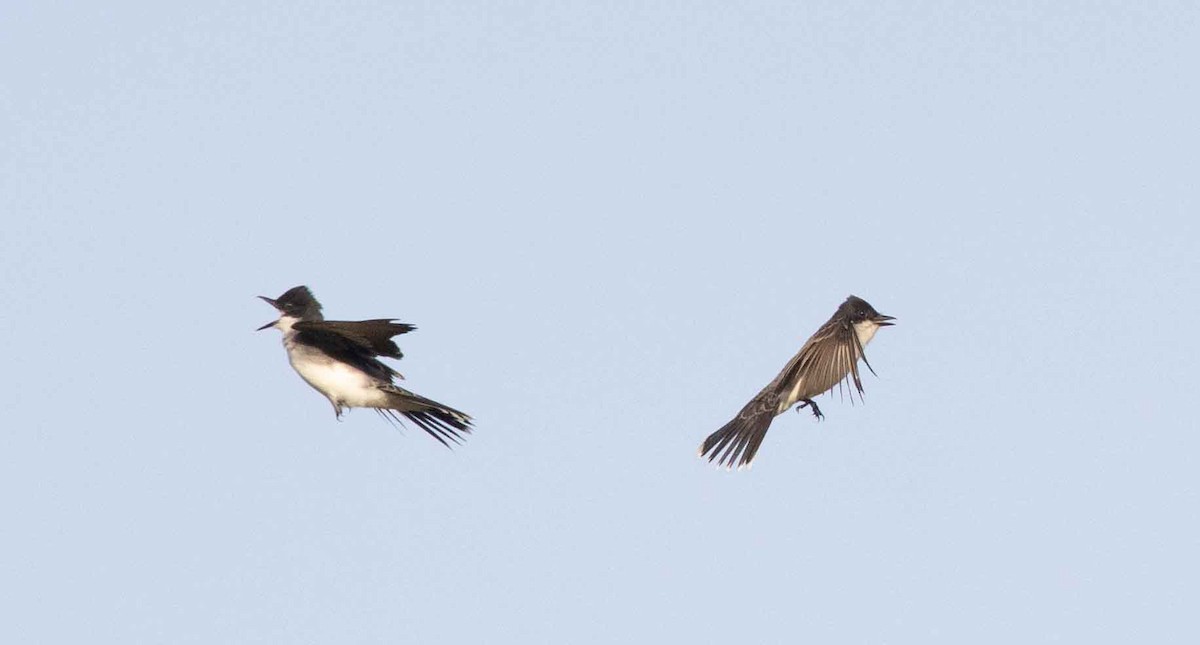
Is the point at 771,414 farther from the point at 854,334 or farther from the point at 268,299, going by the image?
the point at 268,299

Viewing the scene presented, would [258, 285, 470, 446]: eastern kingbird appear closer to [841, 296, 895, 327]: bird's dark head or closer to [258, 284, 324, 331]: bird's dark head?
[258, 284, 324, 331]: bird's dark head

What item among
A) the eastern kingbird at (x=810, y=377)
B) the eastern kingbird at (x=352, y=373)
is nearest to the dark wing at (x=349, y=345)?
the eastern kingbird at (x=352, y=373)

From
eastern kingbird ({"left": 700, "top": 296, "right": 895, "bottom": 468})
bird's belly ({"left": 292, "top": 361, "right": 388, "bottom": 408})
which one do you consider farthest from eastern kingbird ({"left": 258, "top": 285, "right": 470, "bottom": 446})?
eastern kingbird ({"left": 700, "top": 296, "right": 895, "bottom": 468})

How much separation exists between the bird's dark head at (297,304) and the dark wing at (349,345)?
357mm

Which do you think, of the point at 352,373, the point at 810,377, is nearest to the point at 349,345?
the point at 352,373

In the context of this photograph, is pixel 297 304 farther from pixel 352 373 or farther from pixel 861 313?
pixel 861 313

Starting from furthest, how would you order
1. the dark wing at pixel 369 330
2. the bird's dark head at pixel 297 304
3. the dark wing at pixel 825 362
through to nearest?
the dark wing at pixel 825 362 → the bird's dark head at pixel 297 304 → the dark wing at pixel 369 330

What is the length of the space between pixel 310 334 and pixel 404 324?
1.16 metres

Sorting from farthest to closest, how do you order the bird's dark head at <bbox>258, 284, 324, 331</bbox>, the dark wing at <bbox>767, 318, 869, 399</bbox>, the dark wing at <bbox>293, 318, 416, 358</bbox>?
1. the dark wing at <bbox>767, 318, 869, 399</bbox>
2. the bird's dark head at <bbox>258, 284, 324, 331</bbox>
3. the dark wing at <bbox>293, 318, 416, 358</bbox>

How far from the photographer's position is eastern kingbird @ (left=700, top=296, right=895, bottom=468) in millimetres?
17078

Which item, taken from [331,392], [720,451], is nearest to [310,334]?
[331,392]

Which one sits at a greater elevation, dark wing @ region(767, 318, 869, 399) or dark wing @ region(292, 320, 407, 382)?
dark wing @ region(767, 318, 869, 399)

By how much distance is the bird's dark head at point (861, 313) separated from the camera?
17297 mm

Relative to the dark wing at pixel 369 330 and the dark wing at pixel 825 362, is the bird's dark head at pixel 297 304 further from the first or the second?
the dark wing at pixel 825 362
